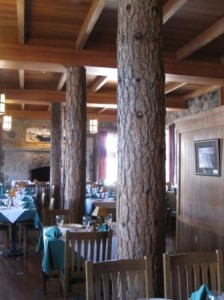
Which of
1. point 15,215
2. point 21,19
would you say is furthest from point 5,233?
point 21,19

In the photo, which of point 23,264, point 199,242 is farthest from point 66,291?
point 199,242

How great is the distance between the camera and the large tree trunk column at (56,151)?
386 inches

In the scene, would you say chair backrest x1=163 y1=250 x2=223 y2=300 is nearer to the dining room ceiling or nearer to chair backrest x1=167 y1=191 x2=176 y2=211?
the dining room ceiling

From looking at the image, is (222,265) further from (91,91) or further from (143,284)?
(91,91)

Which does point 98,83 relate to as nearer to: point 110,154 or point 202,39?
point 202,39

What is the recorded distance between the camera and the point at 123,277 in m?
2.21

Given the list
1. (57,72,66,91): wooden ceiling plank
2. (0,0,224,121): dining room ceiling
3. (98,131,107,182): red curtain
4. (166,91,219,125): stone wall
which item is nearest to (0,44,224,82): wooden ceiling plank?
(0,0,224,121): dining room ceiling

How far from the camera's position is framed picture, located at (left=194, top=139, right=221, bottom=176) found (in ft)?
16.9

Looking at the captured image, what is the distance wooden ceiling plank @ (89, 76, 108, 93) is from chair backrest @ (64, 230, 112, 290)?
5.23 meters

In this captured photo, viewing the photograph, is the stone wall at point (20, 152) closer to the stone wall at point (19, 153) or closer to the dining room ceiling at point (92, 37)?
the stone wall at point (19, 153)

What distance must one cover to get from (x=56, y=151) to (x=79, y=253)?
6.75 m

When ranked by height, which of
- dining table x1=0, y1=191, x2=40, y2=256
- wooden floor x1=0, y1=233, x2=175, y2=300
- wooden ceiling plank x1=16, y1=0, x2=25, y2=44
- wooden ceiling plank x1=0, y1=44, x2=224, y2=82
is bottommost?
wooden floor x1=0, y1=233, x2=175, y2=300

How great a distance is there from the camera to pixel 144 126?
258 cm

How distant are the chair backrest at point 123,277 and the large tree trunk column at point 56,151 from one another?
741cm
